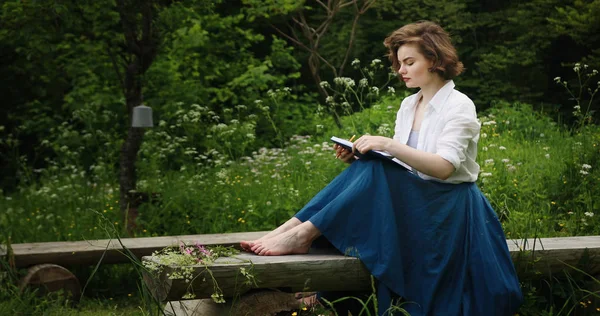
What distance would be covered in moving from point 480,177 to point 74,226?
317 cm

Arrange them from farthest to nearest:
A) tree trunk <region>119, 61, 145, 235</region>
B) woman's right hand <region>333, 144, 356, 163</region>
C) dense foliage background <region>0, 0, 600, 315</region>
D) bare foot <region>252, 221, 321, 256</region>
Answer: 1. tree trunk <region>119, 61, 145, 235</region>
2. dense foliage background <region>0, 0, 600, 315</region>
3. woman's right hand <region>333, 144, 356, 163</region>
4. bare foot <region>252, 221, 321, 256</region>

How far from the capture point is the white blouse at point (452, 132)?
3156 millimetres

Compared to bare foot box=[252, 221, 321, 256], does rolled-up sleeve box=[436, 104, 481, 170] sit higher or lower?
higher

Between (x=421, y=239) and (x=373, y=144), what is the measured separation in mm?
471

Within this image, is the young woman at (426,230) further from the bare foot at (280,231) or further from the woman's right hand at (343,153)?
the woman's right hand at (343,153)

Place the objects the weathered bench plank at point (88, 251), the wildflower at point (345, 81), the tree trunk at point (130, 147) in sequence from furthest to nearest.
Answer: the tree trunk at point (130, 147)
the wildflower at point (345, 81)
the weathered bench plank at point (88, 251)

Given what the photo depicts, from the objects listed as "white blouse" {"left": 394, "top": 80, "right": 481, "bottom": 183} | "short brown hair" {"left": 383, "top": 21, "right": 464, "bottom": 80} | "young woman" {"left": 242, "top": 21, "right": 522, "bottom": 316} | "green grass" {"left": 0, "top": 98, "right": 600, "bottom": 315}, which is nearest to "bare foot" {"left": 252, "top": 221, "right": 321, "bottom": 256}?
"young woman" {"left": 242, "top": 21, "right": 522, "bottom": 316}

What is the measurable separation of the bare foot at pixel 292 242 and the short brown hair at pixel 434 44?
90cm

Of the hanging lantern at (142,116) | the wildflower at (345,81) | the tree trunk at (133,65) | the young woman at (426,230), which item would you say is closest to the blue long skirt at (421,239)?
the young woman at (426,230)

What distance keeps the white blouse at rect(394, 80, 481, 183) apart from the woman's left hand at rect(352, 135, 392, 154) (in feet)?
0.72

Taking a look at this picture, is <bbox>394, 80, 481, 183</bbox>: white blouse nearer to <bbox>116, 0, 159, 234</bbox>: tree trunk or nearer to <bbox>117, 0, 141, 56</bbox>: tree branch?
<bbox>116, 0, 159, 234</bbox>: tree trunk

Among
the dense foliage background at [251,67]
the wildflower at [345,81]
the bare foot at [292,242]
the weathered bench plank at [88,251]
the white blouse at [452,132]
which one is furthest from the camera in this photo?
the dense foliage background at [251,67]

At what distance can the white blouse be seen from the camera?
3.16m

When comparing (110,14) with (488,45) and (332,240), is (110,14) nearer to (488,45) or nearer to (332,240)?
(332,240)
